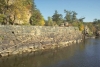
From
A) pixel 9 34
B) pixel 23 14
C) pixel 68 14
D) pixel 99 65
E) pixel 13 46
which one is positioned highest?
pixel 68 14

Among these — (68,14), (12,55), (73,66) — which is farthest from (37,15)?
(68,14)

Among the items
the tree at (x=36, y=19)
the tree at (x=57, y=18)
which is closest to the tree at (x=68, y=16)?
the tree at (x=57, y=18)

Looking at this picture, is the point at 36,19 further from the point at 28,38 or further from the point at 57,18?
the point at 57,18

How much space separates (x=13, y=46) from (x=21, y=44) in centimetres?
266

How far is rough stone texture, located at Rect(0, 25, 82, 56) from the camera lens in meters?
33.9

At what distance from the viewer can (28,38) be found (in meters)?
39.9

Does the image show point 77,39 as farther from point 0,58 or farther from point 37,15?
point 0,58

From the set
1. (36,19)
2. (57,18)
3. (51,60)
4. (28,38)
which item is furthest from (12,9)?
(57,18)

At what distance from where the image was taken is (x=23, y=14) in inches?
1746

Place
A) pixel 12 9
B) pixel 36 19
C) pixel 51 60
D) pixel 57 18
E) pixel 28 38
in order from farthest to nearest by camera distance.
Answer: pixel 57 18 → pixel 36 19 → pixel 12 9 → pixel 28 38 → pixel 51 60

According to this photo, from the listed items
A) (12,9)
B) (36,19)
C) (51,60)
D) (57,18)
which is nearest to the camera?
(51,60)

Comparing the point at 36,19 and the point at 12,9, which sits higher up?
the point at 12,9

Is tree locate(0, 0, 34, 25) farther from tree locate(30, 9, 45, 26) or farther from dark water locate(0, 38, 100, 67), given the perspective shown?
dark water locate(0, 38, 100, 67)

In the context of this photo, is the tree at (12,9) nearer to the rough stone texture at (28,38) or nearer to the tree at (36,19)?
the rough stone texture at (28,38)
